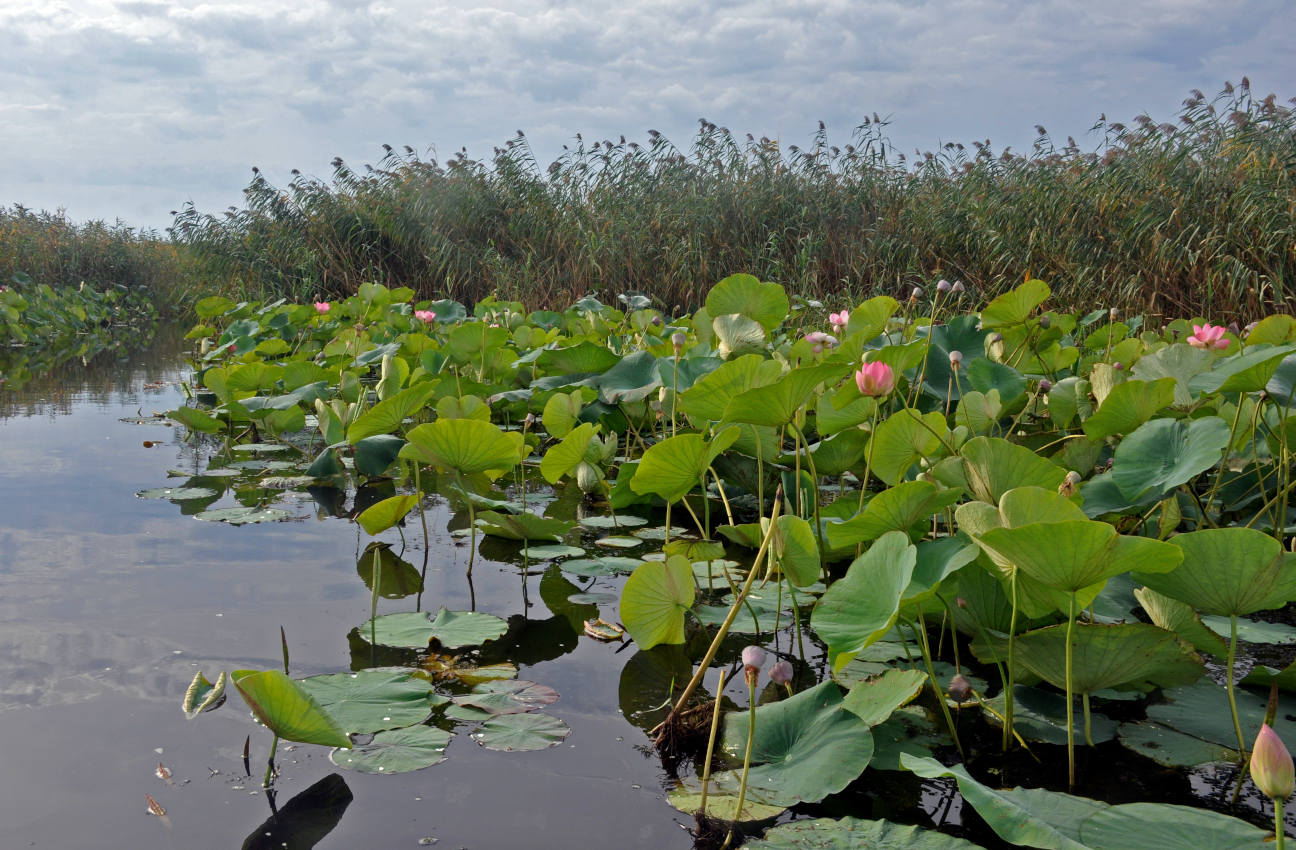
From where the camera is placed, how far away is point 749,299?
2.28 meters

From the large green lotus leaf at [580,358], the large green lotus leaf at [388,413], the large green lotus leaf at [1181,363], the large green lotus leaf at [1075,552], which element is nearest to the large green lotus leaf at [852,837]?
the large green lotus leaf at [1075,552]

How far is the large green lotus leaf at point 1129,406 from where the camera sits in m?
1.52

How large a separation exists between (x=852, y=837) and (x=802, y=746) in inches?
6.7

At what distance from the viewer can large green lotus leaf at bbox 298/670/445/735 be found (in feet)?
3.67

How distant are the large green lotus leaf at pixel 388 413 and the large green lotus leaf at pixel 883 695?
3.99 feet

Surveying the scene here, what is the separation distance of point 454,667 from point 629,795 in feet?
1.41

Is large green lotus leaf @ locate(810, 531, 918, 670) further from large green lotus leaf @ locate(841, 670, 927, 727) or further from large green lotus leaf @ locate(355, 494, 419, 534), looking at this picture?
large green lotus leaf @ locate(355, 494, 419, 534)

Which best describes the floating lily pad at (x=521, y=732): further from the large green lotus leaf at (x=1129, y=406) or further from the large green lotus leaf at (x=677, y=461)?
the large green lotus leaf at (x=1129, y=406)

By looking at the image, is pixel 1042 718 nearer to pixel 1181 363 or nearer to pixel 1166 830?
pixel 1166 830

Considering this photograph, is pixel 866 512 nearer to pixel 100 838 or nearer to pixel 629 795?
pixel 629 795

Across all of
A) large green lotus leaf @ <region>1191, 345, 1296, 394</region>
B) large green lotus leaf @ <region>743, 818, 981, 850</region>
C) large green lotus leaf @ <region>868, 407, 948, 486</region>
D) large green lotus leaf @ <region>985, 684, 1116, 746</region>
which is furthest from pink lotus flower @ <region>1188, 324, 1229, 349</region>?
large green lotus leaf @ <region>743, 818, 981, 850</region>

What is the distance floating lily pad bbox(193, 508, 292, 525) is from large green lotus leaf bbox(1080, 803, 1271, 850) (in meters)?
1.90

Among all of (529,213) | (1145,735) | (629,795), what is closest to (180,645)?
(629,795)

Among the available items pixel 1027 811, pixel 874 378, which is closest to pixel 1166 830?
pixel 1027 811
